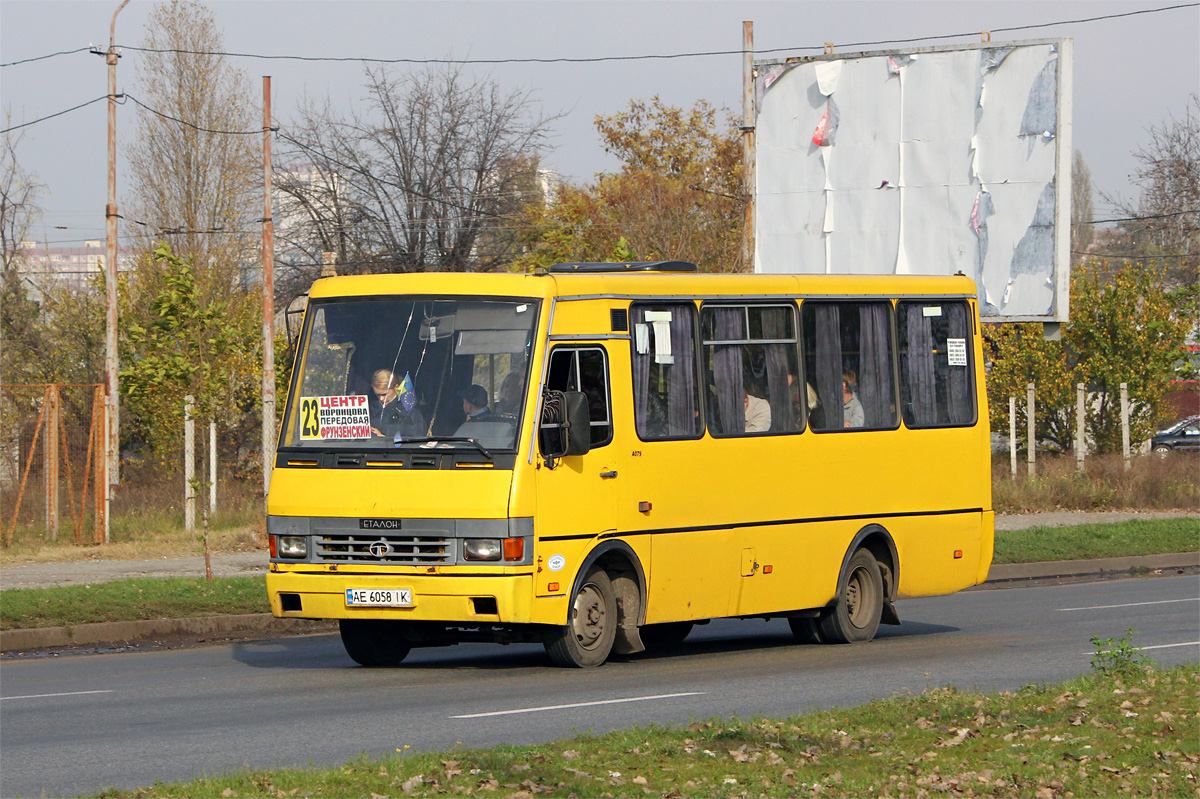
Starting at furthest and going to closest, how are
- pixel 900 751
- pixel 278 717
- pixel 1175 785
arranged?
pixel 278 717
pixel 900 751
pixel 1175 785

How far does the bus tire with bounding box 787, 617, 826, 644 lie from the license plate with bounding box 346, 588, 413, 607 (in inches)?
170

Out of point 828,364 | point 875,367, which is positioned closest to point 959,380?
point 875,367

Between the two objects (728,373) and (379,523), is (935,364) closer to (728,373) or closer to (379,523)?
(728,373)

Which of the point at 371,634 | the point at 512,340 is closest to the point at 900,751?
the point at 512,340

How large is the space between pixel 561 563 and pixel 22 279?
39175 mm

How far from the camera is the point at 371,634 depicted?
497 inches

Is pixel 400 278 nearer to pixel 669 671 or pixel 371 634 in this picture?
pixel 371 634

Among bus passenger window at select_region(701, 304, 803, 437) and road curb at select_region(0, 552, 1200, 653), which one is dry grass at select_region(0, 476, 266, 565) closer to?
road curb at select_region(0, 552, 1200, 653)

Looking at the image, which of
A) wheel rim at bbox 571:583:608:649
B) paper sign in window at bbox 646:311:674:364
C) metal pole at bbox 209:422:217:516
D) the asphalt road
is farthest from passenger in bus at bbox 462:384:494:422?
metal pole at bbox 209:422:217:516

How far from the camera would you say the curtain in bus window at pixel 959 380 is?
15.2m

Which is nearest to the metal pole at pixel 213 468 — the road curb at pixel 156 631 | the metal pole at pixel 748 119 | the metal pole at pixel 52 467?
the metal pole at pixel 52 467

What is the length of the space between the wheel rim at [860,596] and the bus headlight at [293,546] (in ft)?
16.7

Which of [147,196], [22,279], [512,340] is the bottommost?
[512,340]

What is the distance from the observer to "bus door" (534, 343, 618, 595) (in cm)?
1148
